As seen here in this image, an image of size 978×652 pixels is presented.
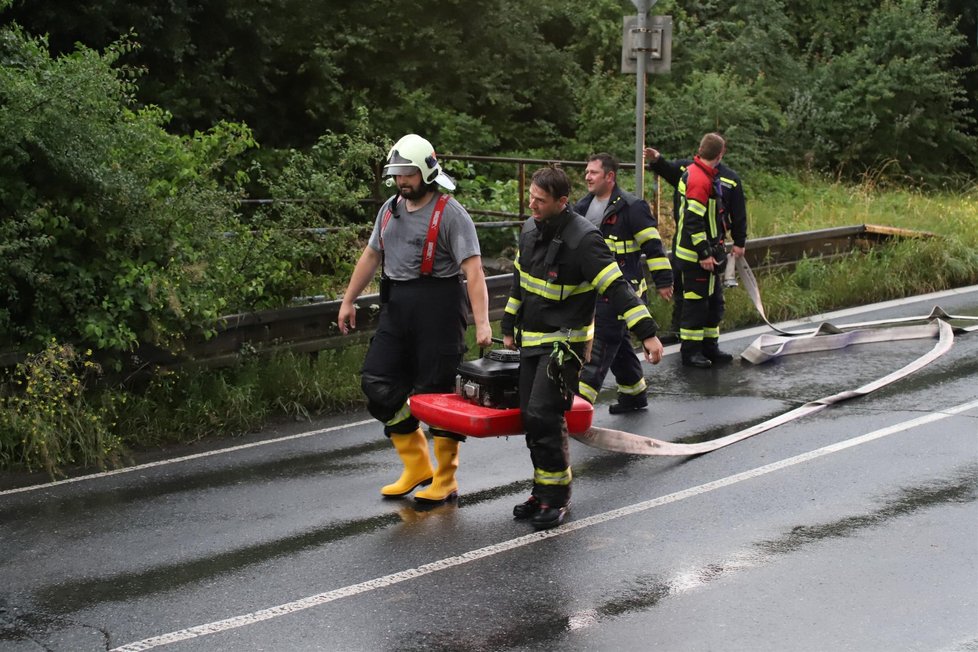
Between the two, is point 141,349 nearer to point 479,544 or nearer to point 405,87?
point 479,544

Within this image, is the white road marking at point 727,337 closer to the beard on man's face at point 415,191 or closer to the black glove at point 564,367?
the beard on man's face at point 415,191

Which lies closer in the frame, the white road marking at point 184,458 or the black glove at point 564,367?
the black glove at point 564,367

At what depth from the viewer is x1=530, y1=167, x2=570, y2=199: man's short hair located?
676 cm

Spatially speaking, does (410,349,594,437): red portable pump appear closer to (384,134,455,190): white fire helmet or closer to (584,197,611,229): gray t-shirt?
(384,134,455,190): white fire helmet

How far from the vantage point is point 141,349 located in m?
8.96

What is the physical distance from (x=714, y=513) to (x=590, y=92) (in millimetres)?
15245

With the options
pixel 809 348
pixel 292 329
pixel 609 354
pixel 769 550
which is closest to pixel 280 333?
pixel 292 329

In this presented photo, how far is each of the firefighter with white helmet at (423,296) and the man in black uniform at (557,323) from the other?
1.08 ft

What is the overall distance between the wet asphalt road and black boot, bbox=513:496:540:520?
9 cm

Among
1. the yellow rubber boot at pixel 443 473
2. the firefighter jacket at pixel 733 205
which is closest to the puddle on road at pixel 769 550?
the yellow rubber boot at pixel 443 473

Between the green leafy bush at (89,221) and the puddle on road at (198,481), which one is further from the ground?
the green leafy bush at (89,221)

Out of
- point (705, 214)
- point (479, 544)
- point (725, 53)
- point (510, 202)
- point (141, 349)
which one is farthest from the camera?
point (725, 53)

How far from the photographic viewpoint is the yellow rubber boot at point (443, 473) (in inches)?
280

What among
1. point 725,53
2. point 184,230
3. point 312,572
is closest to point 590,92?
point 725,53
